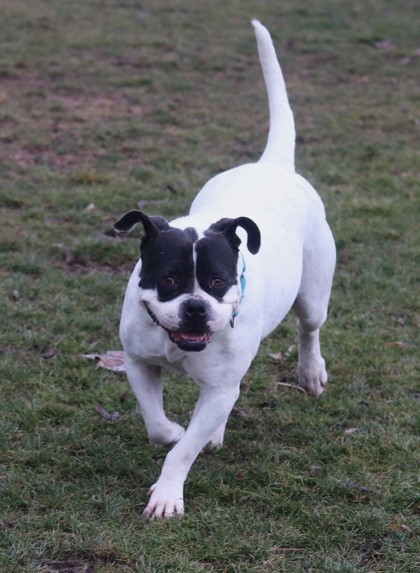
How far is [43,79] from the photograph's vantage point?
12.1 meters

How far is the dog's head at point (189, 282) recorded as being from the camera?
3.77m

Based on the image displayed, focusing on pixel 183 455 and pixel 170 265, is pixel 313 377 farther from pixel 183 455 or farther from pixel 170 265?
pixel 170 265

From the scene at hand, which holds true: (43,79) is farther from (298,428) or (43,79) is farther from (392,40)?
(298,428)

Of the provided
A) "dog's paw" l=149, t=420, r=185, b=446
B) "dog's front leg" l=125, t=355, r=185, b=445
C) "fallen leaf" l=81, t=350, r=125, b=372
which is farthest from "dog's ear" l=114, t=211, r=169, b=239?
"fallen leaf" l=81, t=350, r=125, b=372

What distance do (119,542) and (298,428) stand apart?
59.2 inches

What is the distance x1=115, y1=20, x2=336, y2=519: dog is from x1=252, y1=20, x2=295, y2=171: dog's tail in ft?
0.48

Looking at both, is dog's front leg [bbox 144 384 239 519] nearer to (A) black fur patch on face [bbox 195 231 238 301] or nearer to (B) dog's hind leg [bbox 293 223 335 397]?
(A) black fur patch on face [bbox 195 231 238 301]

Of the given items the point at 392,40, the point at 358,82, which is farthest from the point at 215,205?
the point at 392,40

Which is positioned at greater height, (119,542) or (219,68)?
(119,542)

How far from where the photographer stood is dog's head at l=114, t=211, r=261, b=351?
148 inches

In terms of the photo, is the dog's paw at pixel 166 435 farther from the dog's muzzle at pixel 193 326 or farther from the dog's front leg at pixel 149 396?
the dog's muzzle at pixel 193 326

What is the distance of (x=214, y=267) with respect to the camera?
3.85m

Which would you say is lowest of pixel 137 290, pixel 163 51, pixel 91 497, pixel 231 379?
pixel 163 51

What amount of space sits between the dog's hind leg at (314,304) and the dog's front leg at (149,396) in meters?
1.19
